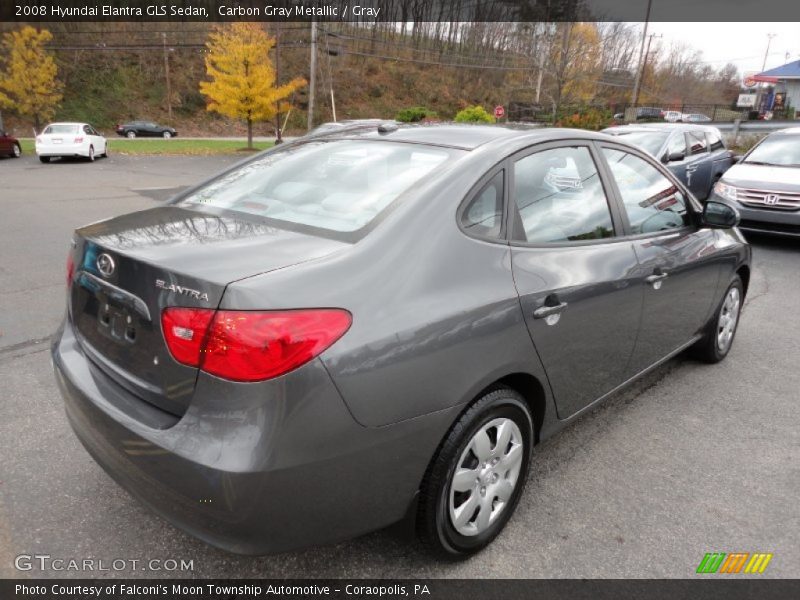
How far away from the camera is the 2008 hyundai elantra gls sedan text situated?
64.3 inches

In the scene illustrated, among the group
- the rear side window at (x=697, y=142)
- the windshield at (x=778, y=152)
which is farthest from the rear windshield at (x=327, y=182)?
the rear side window at (x=697, y=142)

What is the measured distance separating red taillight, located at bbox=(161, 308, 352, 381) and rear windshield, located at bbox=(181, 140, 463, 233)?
50 cm

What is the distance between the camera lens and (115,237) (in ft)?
6.80

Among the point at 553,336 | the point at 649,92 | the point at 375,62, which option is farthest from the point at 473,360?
the point at 649,92

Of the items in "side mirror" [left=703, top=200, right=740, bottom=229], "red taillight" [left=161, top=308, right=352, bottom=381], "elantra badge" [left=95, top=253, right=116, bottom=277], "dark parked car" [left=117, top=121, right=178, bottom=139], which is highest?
"side mirror" [left=703, top=200, right=740, bottom=229]

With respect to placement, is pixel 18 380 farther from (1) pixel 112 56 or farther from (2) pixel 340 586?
(1) pixel 112 56

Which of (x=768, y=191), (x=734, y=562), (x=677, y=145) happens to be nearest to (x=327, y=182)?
(x=734, y=562)

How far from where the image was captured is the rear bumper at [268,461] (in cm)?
160

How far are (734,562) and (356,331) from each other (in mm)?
1876

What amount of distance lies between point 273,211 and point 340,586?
4.83 feet

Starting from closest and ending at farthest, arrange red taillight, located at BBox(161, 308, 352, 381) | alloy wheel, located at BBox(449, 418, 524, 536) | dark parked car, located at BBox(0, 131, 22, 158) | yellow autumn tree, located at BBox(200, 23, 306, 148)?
red taillight, located at BBox(161, 308, 352, 381) → alloy wheel, located at BBox(449, 418, 524, 536) → dark parked car, located at BBox(0, 131, 22, 158) → yellow autumn tree, located at BBox(200, 23, 306, 148)

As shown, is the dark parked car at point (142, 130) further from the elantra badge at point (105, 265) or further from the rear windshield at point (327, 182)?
the elantra badge at point (105, 265)

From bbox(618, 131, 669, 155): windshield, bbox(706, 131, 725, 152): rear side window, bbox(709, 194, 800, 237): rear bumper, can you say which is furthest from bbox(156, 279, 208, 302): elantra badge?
bbox(706, 131, 725, 152): rear side window

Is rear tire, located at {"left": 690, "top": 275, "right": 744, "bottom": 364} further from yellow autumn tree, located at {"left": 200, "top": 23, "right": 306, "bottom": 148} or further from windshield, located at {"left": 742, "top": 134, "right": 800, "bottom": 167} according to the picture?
yellow autumn tree, located at {"left": 200, "top": 23, "right": 306, "bottom": 148}
